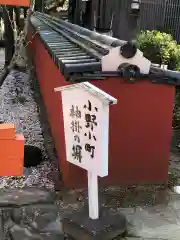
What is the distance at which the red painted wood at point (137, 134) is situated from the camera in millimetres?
5199

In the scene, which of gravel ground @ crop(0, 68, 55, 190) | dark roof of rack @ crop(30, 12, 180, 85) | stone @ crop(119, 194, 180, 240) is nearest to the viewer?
stone @ crop(119, 194, 180, 240)

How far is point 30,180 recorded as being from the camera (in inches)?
224

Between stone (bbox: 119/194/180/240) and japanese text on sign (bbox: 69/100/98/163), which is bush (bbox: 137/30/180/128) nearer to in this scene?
stone (bbox: 119/194/180/240)

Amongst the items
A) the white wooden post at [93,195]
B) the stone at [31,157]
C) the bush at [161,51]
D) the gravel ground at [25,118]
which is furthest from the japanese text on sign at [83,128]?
the bush at [161,51]

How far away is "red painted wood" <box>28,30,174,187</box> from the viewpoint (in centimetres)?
520

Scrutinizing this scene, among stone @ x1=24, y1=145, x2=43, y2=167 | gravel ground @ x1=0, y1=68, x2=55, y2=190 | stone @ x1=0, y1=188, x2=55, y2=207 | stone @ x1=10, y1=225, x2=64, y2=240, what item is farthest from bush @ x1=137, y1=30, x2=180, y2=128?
stone @ x1=10, y1=225, x2=64, y2=240

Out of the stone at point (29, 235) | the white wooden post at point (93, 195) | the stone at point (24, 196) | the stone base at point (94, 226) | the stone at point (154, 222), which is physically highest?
the white wooden post at point (93, 195)

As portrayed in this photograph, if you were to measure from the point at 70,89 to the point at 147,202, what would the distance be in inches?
80.3

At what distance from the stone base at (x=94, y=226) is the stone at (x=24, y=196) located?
0.66 m

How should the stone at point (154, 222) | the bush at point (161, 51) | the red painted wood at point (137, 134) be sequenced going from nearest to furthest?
the stone at point (154, 222), the red painted wood at point (137, 134), the bush at point (161, 51)

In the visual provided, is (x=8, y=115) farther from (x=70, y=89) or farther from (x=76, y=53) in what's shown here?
(x=70, y=89)

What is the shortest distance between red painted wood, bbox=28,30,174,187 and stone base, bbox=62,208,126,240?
94cm

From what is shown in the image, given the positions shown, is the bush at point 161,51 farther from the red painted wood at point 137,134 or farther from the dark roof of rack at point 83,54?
the red painted wood at point 137,134

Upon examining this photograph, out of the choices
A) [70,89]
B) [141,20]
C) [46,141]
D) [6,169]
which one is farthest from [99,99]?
[141,20]
